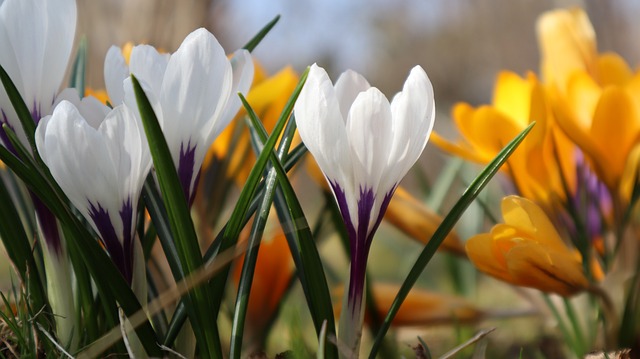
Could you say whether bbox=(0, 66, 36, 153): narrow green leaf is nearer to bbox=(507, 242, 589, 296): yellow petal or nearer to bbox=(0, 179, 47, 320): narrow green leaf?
bbox=(0, 179, 47, 320): narrow green leaf

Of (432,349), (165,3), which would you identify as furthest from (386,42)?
(432,349)

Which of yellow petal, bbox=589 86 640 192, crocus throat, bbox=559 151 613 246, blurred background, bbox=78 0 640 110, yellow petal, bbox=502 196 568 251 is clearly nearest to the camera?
yellow petal, bbox=502 196 568 251

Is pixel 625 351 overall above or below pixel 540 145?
below

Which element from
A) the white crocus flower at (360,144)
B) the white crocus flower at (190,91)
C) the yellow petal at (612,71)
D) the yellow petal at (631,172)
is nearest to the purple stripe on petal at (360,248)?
the white crocus flower at (360,144)

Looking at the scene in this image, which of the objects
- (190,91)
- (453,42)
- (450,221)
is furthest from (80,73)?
(453,42)

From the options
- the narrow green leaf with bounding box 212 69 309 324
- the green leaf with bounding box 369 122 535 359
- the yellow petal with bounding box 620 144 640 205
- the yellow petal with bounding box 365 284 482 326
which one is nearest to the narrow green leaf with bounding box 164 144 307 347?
the narrow green leaf with bounding box 212 69 309 324

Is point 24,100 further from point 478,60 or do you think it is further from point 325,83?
point 478,60

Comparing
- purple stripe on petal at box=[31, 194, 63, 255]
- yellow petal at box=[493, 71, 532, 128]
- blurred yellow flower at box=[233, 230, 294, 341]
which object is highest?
yellow petal at box=[493, 71, 532, 128]
